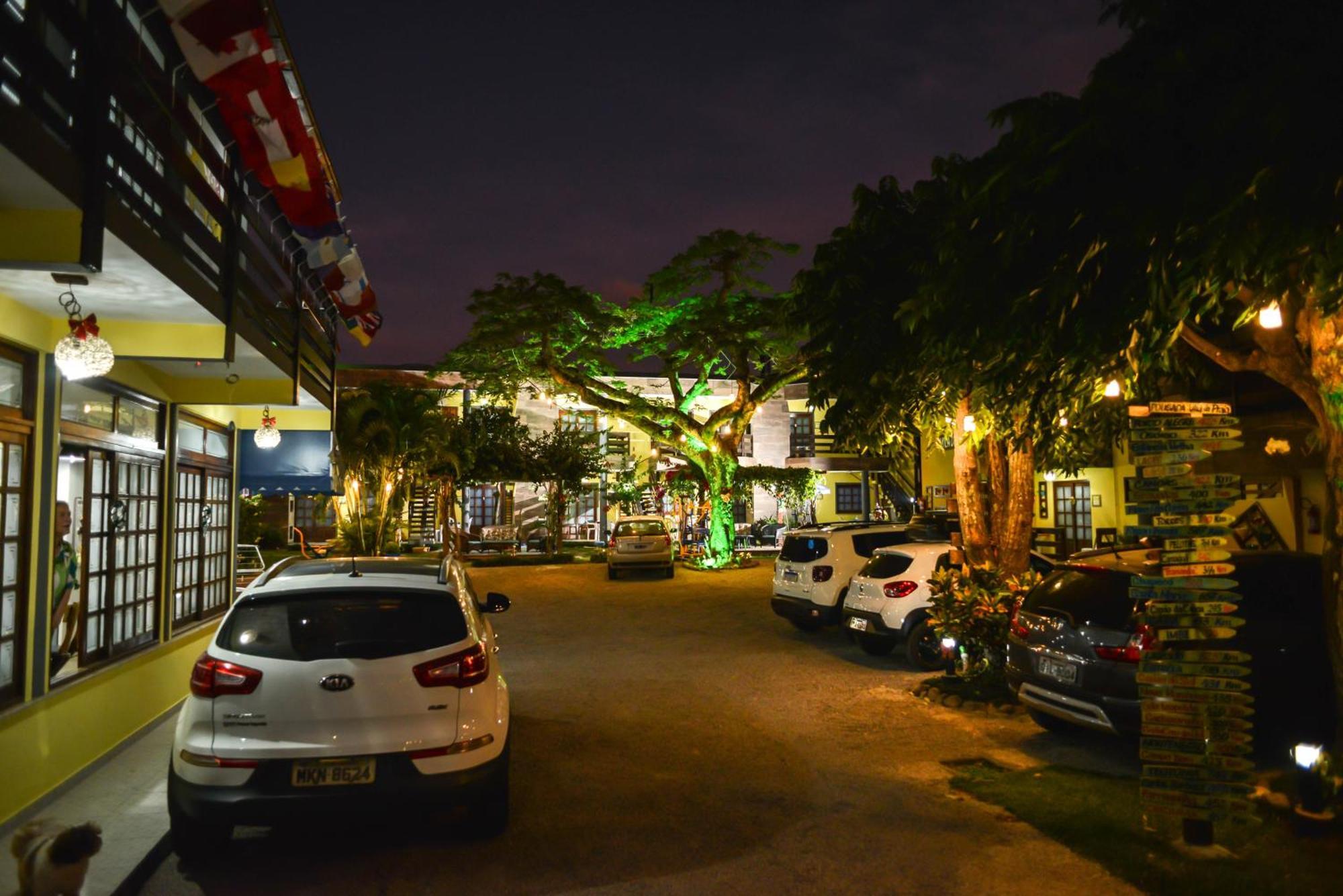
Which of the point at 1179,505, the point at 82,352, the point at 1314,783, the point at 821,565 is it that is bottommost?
the point at 1314,783

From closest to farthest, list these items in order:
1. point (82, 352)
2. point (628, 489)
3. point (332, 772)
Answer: point (332, 772)
point (82, 352)
point (628, 489)

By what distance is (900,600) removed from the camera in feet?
36.7

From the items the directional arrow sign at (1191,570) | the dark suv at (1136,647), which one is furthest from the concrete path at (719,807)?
the directional arrow sign at (1191,570)

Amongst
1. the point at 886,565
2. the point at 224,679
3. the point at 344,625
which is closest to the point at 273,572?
the point at 344,625

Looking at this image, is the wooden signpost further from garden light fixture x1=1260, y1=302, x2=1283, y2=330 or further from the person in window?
Result: the person in window

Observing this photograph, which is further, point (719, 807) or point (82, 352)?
point (719, 807)

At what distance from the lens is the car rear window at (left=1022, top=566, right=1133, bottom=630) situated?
6617mm

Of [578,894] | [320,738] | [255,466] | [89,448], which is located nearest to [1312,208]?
[578,894]

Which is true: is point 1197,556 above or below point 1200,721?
above

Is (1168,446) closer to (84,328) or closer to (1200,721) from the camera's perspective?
(1200,721)

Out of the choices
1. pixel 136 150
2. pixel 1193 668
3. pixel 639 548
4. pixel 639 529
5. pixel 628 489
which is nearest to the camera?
pixel 1193 668

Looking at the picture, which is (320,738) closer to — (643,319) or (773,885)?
(773,885)

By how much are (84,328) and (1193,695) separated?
7.18 metres

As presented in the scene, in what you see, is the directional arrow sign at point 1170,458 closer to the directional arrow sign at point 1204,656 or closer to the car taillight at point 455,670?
the directional arrow sign at point 1204,656
